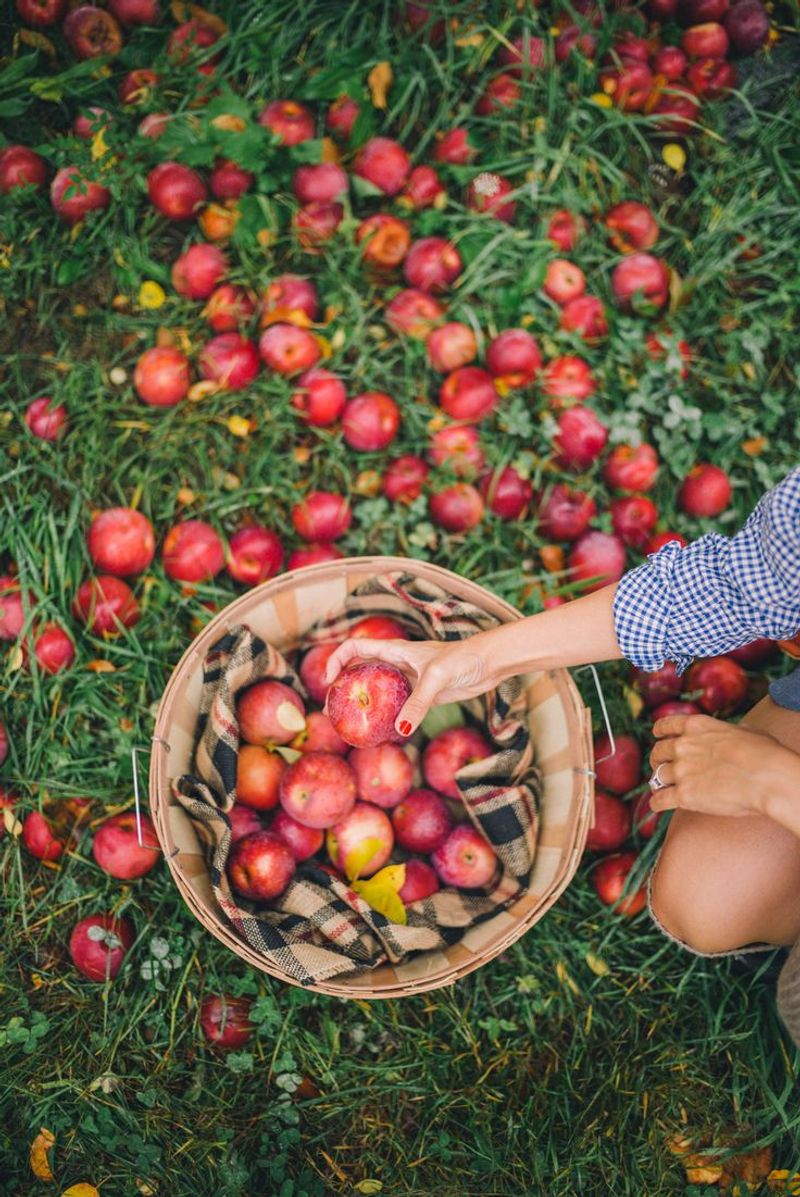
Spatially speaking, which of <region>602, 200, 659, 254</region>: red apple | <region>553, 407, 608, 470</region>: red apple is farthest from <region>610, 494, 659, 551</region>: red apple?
<region>602, 200, 659, 254</region>: red apple

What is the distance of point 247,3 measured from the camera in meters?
2.89

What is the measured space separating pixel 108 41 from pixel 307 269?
1.02 meters

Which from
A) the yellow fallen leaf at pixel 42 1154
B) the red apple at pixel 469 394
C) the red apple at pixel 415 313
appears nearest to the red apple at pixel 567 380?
the red apple at pixel 469 394

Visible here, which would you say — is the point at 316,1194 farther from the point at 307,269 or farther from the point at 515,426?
the point at 307,269

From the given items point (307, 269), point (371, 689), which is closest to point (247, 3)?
point (307, 269)

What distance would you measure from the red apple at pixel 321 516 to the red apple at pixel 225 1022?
4.39ft

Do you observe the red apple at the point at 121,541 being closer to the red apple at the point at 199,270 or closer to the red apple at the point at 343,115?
the red apple at the point at 199,270

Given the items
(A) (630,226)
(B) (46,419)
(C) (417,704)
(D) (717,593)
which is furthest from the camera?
(A) (630,226)

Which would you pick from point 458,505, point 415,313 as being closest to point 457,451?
point 458,505

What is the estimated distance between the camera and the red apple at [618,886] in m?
2.32

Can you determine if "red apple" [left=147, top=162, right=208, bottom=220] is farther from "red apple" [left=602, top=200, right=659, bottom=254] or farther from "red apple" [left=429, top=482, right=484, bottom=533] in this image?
"red apple" [left=602, top=200, right=659, bottom=254]

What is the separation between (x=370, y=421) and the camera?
8.52 ft

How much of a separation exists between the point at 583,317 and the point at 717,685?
1303 millimetres

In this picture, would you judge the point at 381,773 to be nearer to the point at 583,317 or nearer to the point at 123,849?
the point at 123,849
